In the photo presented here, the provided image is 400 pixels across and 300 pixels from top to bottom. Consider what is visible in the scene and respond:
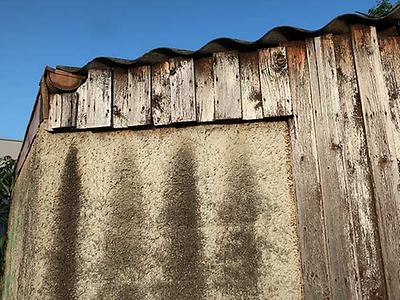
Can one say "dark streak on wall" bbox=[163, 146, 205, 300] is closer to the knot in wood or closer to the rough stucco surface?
the rough stucco surface

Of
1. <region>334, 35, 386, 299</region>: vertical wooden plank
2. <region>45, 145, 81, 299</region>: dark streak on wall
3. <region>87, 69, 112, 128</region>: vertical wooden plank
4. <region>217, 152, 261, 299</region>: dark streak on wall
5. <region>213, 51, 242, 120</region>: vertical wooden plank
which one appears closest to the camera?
<region>334, 35, 386, 299</region>: vertical wooden plank

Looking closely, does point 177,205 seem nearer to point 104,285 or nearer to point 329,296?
point 104,285

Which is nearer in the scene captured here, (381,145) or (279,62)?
(381,145)

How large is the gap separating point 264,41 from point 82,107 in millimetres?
1281

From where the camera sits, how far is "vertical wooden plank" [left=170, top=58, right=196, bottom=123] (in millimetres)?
2494

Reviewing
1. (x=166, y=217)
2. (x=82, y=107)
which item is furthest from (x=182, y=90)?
(x=166, y=217)

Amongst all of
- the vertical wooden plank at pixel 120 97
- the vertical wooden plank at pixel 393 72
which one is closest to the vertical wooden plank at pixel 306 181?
the vertical wooden plank at pixel 393 72

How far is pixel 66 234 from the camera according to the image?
2.41m

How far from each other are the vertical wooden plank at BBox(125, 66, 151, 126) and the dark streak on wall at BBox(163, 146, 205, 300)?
34cm

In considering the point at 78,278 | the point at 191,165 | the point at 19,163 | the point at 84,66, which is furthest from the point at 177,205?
the point at 19,163

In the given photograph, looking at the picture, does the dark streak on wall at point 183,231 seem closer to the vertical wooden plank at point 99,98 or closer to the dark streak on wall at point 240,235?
the dark streak on wall at point 240,235

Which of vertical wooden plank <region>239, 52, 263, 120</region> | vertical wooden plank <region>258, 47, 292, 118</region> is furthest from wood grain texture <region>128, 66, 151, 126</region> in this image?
vertical wooden plank <region>258, 47, 292, 118</region>

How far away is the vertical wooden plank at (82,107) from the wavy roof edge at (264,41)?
13cm

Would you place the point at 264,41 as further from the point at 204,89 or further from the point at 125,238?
the point at 125,238
